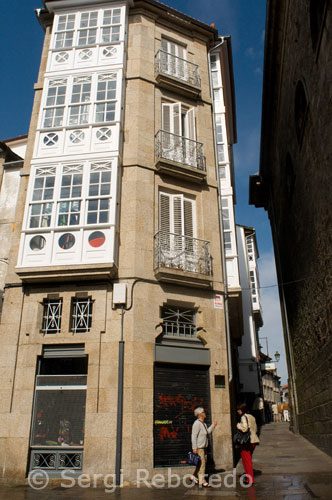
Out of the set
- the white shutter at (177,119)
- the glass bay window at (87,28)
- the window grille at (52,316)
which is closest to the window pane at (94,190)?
the window grille at (52,316)

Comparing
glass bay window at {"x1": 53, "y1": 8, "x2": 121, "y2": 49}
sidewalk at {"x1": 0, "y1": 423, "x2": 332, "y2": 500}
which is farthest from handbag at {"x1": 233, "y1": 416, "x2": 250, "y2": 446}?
glass bay window at {"x1": 53, "y1": 8, "x2": 121, "y2": 49}

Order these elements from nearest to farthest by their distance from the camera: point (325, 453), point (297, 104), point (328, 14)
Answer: point (328, 14) → point (325, 453) → point (297, 104)

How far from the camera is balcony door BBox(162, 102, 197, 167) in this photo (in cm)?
1362

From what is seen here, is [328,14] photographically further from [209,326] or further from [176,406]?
[176,406]

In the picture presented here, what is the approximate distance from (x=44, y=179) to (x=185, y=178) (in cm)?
461

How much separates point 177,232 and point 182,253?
35.9 inches

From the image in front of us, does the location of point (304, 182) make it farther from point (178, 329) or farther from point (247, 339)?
point (247, 339)

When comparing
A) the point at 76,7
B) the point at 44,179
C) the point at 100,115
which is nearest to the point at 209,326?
the point at 44,179

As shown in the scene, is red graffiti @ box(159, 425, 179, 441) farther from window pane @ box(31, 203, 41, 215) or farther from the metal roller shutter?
window pane @ box(31, 203, 41, 215)

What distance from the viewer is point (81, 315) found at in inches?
434

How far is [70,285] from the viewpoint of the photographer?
11.3m

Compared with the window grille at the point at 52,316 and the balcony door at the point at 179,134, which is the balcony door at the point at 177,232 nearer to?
the balcony door at the point at 179,134

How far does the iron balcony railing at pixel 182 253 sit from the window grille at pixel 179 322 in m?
1.27

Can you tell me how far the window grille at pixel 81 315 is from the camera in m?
11.0
